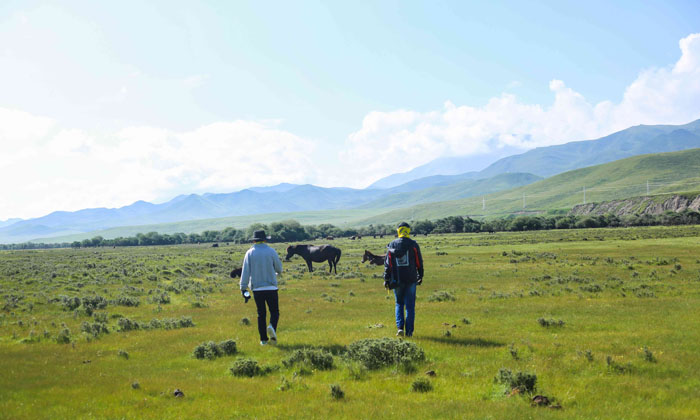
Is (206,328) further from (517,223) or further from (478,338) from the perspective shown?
(517,223)

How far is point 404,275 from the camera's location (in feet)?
45.5

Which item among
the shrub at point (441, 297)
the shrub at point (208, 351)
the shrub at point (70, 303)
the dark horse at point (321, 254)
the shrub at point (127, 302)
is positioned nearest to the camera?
the shrub at point (208, 351)

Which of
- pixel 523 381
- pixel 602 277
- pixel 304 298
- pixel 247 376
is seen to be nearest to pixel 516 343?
pixel 523 381

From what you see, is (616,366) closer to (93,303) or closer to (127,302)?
(127,302)

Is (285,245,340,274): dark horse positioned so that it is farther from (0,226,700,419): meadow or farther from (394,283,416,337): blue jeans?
(394,283,416,337): blue jeans

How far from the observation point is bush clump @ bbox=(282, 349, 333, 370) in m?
11.1

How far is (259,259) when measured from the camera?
45.6 ft

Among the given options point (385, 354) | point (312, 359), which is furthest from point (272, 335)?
point (385, 354)

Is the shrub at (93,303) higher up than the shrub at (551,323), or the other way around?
the shrub at (93,303)

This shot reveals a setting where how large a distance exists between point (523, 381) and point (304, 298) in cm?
1765

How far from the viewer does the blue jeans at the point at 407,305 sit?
1380 centimetres

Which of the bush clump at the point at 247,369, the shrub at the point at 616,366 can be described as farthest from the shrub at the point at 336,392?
the shrub at the point at 616,366

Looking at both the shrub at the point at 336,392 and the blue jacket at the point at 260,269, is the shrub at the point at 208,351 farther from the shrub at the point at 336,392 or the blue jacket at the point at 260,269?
the shrub at the point at 336,392

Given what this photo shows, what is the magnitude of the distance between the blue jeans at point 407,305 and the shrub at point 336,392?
5.38m
